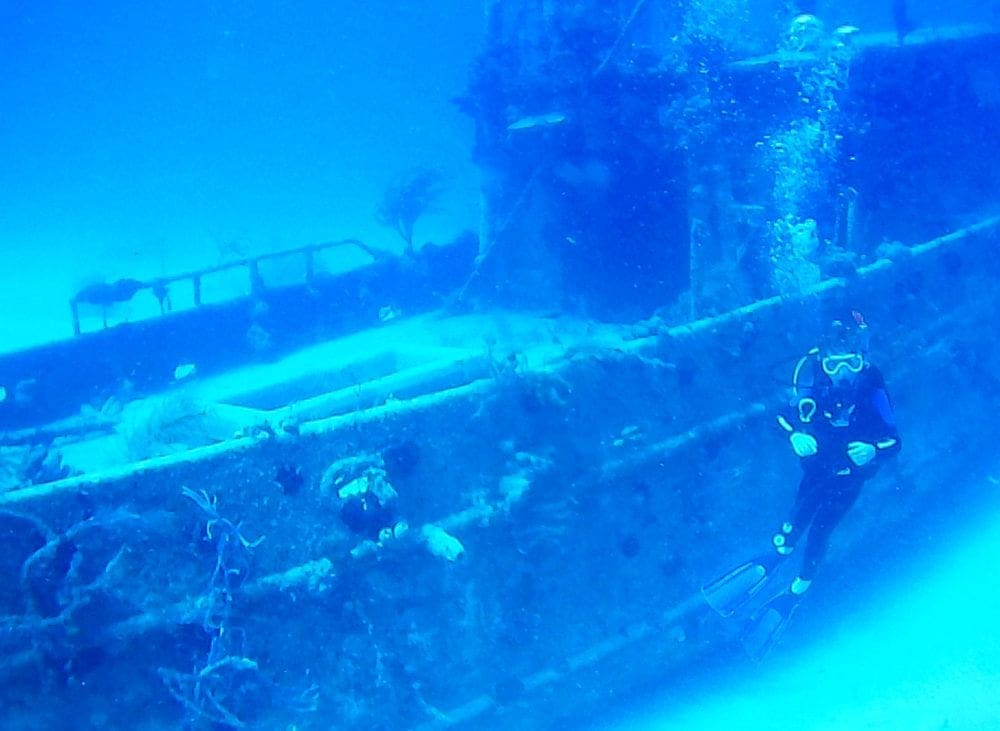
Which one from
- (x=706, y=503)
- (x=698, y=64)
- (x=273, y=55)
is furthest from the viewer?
(x=273, y=55)

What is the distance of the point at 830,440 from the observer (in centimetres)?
568

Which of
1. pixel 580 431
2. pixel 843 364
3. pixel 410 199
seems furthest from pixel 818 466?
pixel 410 199

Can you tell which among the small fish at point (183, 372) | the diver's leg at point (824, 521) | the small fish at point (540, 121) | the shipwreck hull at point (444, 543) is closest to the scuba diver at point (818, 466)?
the diver's leg at point (824, 521)

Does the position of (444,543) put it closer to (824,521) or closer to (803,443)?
(803,443)

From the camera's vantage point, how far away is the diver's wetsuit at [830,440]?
5594 millimetres

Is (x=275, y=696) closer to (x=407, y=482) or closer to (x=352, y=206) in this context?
(x=407, y=482)

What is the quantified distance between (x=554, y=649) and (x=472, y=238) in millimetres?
8787

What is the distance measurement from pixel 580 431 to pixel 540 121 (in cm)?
549

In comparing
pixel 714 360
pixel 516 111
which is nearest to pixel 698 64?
pixel 516 111

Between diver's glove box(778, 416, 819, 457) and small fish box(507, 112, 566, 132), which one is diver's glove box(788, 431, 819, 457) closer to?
diver's glove box(778, 416, 819, 457)

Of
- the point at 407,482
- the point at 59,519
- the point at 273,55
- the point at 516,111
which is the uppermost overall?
the point at 273,55

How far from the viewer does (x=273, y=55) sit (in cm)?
13788

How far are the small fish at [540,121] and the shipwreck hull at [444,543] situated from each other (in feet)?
12.4

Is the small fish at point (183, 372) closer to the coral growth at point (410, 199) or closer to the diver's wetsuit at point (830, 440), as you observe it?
the coral growth at point (410, 199)
